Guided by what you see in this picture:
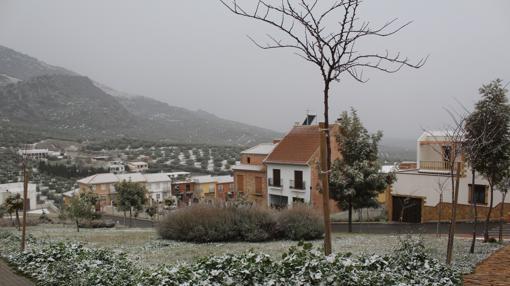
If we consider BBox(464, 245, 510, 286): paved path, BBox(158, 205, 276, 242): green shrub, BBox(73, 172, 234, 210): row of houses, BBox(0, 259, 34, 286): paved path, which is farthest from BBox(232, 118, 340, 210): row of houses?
BBox(0, 259, 34, 286): paved path

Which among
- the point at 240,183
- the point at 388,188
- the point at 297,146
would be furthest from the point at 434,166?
the point at 240,183

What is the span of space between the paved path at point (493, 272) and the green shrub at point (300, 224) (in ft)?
21.8

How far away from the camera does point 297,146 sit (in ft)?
130

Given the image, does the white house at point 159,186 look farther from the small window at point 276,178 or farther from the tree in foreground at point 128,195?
the small window at point 276,178

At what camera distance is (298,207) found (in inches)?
743

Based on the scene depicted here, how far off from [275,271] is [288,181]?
31.9 m

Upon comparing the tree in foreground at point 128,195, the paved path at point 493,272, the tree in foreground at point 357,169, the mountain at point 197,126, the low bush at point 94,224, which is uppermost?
the mountain at point 197,126

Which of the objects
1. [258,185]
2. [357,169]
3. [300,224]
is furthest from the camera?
[258,185]

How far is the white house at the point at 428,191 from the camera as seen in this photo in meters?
27.9

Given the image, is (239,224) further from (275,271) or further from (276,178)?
(276,178)

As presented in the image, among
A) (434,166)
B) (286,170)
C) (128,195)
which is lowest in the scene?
(128,195)

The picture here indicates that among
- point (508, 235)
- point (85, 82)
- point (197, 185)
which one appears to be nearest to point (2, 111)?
point (85, 82)

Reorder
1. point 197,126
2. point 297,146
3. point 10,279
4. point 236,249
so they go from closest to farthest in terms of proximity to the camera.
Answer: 1. point 10,279
2. point 236,249
3. point 297,146
4. point 197,126

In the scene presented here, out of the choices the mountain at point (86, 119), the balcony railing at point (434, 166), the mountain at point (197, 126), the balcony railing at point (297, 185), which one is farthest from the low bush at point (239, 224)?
the mountain at point (197, 126)
